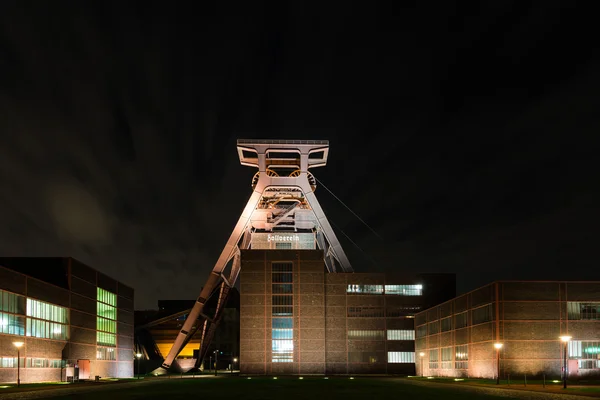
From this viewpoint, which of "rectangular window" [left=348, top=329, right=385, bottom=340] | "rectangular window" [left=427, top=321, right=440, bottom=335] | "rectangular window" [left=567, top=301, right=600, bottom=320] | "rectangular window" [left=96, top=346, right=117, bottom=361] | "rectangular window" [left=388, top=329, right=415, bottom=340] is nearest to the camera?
"rectangular window" [left=567, top=301, right=600, bottom=320]

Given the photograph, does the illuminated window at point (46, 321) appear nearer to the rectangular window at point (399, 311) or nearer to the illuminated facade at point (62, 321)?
the illuminated facade at point (62, 321)

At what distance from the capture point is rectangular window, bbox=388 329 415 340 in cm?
8106

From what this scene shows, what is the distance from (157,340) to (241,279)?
178 feet

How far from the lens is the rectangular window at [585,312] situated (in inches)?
1868

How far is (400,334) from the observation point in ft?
266

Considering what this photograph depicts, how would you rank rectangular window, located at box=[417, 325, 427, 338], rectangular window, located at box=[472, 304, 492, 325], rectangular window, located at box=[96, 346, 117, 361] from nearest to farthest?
1. rectangular window, located at box=[472, 304, 492, 325]
2. rectangular window, located at box=[96, 346, 117, 361]
3. rectangular window, located at box=[417, 325, 427, 338]

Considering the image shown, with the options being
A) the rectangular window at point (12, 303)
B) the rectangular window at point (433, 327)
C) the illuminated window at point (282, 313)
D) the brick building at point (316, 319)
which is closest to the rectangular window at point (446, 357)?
the rectangular window at point (433, 327)

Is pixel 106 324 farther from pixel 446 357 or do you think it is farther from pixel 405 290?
pixel 405 290

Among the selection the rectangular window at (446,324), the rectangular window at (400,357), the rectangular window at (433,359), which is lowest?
the rectangular window at (400,357)

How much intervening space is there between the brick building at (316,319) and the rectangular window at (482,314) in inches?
1121

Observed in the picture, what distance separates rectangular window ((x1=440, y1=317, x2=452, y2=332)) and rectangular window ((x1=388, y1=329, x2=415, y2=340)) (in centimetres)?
1643

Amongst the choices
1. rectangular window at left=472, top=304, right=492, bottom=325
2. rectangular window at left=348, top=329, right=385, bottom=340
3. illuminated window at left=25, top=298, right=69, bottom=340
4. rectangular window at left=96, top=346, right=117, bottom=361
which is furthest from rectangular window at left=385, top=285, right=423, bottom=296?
illuminated window at left=25, top=298, right=69, bottom=340

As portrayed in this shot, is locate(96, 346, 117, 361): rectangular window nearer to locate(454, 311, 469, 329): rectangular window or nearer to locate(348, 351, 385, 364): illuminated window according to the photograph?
locate(348, 351, 385, 364): illuminated window

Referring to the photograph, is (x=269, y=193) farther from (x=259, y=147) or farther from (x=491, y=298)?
(x=491, y=298)
